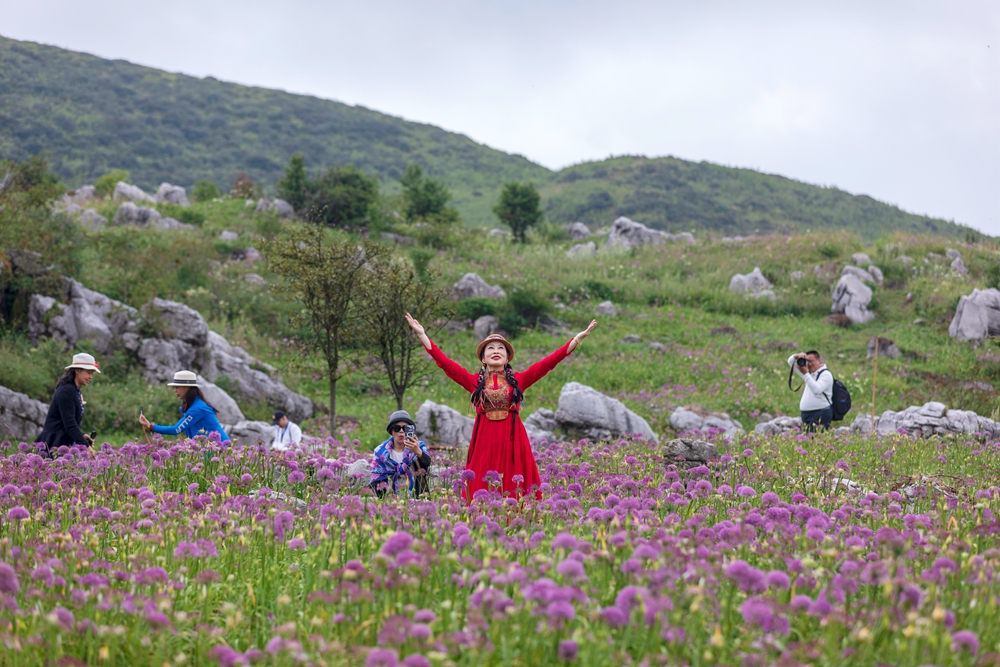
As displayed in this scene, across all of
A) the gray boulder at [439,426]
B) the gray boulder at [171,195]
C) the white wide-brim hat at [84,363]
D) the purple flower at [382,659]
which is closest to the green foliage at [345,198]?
the gray boulder at [171,195]

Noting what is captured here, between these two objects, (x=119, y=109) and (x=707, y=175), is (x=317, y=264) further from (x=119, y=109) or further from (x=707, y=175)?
(x=119, y=109)

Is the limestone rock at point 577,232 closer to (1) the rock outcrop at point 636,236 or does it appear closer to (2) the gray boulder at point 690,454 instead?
(1) the rock outcrop at point 636,236

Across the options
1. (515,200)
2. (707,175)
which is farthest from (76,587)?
(707,175)

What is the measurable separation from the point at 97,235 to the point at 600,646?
73.8 ft

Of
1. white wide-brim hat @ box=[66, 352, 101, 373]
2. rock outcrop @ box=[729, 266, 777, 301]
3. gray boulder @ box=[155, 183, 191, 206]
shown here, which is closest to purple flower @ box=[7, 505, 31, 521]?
white wide-brim hat @ box=[66, 352, 101, 373]

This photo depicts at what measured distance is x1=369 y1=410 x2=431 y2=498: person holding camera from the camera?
705 centimetres

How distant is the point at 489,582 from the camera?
3.40 meters

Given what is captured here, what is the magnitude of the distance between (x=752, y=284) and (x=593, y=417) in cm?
1469

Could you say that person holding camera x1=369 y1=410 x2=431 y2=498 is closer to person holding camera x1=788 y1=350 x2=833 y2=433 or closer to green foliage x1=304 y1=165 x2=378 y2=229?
person holding camera x1=788 y1=350 x2=833 y2=433

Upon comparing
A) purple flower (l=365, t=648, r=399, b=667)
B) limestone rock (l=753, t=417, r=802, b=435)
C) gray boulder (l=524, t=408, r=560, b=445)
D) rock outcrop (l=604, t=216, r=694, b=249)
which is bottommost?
gray boulder (l=524, t=408, r=560, b=445)

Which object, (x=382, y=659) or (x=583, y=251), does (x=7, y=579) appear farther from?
(x=583, y=251)

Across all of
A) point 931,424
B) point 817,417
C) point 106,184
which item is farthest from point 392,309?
point 106,184

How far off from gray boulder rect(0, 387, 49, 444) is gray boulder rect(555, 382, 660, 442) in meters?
8.28

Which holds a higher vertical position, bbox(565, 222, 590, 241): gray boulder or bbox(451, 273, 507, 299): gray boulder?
bbox(565, 222, 590, 241): gray boulder
